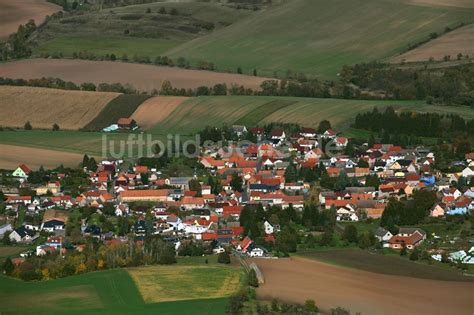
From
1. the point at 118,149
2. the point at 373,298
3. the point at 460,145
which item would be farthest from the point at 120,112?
the point at 373,298

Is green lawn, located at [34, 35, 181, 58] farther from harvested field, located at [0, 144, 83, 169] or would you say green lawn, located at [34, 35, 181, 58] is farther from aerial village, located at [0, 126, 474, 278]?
aerial village, located at [0, 126, 474, 278]

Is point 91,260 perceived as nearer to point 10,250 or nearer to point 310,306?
point 10,250

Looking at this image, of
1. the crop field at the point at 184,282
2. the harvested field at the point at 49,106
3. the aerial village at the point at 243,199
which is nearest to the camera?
the crop field at the point at 184,282

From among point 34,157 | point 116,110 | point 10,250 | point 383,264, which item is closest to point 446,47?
point 116,110

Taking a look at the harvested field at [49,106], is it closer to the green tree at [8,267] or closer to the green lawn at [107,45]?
the green lawn at [107,45]

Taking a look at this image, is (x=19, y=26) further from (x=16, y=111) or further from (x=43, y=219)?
(x=43, y=219)

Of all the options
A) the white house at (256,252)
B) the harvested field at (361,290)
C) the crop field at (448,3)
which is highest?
the crop field at (448,3)

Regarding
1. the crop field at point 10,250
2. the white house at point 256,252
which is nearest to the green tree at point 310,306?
the white house at point 256,252
